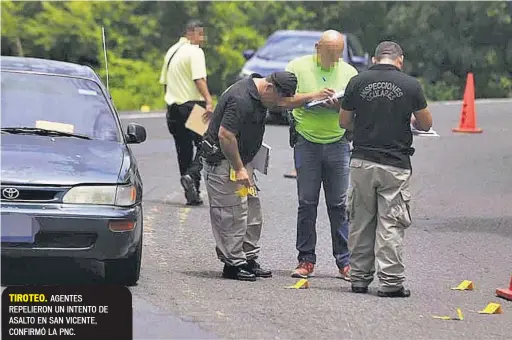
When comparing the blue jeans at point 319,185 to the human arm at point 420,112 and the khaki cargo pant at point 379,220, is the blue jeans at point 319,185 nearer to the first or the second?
the khaki cargo pant at point 379,220

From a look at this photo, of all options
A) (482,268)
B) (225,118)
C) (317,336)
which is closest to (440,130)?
(482,268)

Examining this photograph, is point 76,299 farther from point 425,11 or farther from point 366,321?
point 425,11

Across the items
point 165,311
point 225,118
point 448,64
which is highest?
point 225,118

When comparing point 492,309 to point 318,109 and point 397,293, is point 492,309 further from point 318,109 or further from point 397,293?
point 318,109

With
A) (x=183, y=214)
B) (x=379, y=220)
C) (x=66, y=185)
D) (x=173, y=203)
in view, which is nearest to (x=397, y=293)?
(x=379, y=220)

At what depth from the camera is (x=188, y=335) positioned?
21.6 feet

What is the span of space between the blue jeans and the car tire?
58.8 inches

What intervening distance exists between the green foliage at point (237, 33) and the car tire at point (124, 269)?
20.5m

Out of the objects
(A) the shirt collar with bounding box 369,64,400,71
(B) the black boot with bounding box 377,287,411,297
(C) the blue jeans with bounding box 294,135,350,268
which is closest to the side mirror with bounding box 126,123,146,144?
(C) the blue jeans with bounding box 294,135,350,268

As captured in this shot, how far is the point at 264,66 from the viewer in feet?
70.0

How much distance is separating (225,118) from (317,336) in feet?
6.71

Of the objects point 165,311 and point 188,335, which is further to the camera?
point 165,311

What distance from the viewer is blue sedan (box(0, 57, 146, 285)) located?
287 inches

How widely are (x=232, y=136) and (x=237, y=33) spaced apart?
24342 mm
